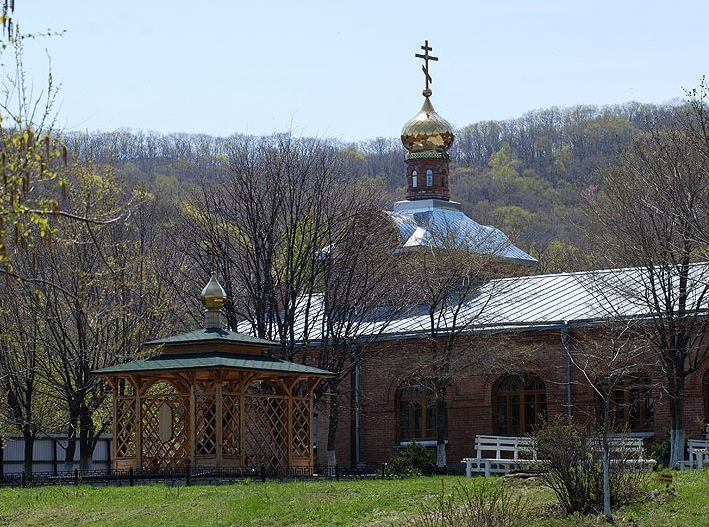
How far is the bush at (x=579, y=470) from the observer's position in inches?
680

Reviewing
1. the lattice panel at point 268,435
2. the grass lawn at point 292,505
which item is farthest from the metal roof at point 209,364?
the grass lawn at point 292,505

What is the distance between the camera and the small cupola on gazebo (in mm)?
43844

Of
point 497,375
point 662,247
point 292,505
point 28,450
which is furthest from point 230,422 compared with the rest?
point 662,247

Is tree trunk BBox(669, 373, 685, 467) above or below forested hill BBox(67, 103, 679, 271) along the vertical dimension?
below

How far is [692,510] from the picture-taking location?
16.7 metres

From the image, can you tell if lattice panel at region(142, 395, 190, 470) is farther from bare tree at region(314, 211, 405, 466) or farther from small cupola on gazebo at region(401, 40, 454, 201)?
small cupola on gazebo at region(401, 40, 454, 201)

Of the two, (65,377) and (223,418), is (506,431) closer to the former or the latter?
(223,418)

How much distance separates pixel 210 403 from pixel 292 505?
7.64 metres

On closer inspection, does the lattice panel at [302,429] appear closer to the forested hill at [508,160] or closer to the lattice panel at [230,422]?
the lattice panel at [230,422]

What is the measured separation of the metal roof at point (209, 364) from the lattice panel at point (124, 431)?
1126 millimetres

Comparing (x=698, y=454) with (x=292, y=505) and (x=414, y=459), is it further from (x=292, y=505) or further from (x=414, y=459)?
(x=292, y=505)

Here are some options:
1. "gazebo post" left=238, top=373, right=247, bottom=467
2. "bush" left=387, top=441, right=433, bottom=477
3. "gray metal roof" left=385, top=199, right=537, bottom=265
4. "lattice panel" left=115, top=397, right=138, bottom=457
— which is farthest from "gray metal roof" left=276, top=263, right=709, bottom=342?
"gazebo post" left=238, top=373, right=247, bottom=467

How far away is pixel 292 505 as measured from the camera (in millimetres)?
18953

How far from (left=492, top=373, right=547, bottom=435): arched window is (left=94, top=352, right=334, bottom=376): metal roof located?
842cm
